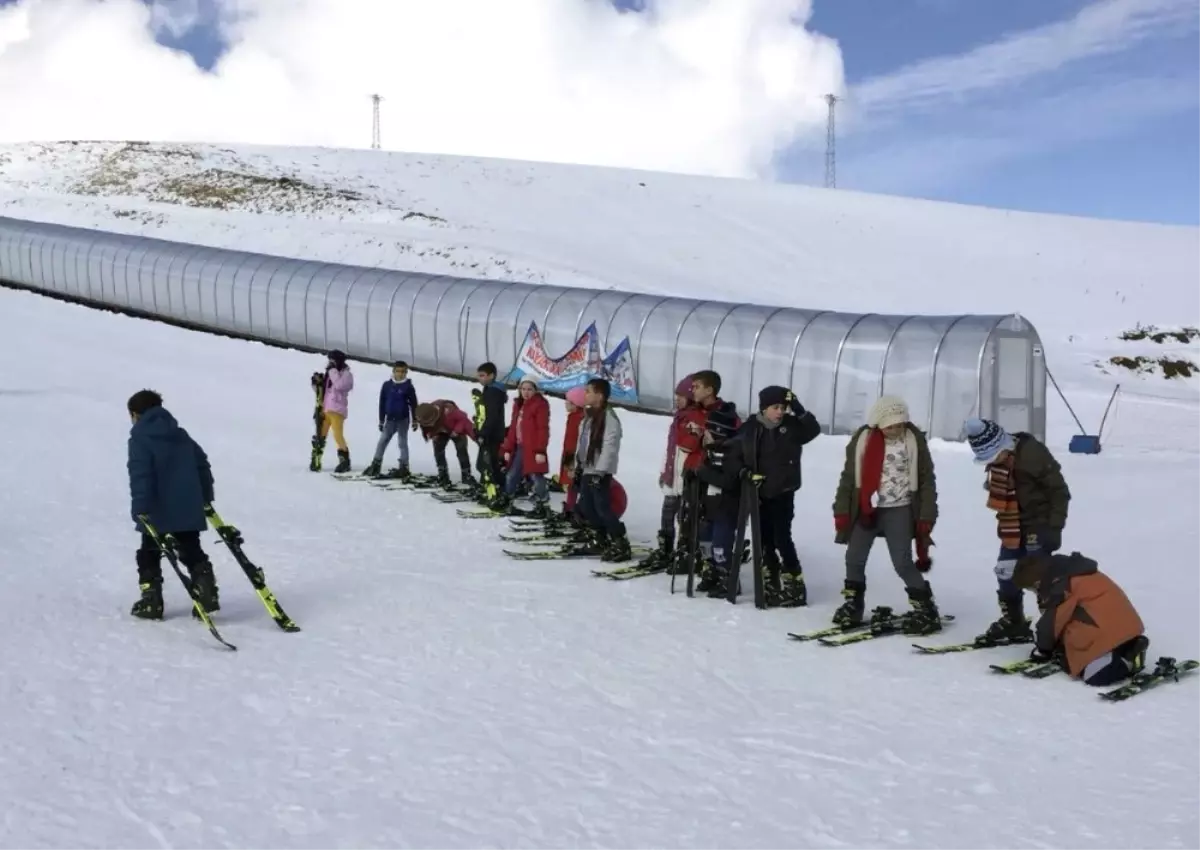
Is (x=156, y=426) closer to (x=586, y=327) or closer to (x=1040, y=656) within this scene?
(x=1040, y=656)

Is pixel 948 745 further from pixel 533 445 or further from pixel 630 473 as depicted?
pixel 630 473

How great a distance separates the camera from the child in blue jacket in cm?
1402

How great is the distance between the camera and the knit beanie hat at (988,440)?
7.11 metres

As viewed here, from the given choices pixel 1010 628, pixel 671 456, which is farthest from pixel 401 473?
pixel 1010 628

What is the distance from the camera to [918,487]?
745 cm

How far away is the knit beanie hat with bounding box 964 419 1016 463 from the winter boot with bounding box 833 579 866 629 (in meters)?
1.31

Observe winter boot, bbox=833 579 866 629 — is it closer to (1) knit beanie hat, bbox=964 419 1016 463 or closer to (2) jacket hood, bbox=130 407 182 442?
(1) knit beanie hat, bbox=964 419 1016 463

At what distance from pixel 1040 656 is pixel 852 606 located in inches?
52.7

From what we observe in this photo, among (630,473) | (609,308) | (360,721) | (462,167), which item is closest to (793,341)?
(609,308)

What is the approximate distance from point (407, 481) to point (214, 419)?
6.04 metres

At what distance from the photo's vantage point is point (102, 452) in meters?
14.7

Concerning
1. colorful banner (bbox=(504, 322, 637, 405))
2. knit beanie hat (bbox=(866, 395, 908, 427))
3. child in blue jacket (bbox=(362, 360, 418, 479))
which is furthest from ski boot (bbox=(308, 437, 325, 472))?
knit beanie hat (bbox=(866, 395, 908, 427))

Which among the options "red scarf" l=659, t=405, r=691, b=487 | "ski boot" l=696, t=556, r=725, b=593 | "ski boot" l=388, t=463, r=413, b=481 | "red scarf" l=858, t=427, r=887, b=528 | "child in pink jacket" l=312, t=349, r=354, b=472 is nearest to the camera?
"red scarf" l=858, t=427, r=887, b=528

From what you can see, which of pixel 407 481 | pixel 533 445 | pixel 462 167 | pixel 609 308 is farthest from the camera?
pixel 462 167
